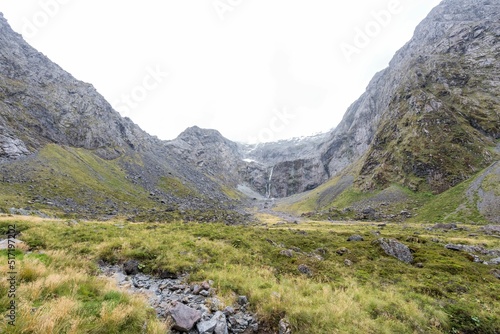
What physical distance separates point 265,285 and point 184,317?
5000 mm

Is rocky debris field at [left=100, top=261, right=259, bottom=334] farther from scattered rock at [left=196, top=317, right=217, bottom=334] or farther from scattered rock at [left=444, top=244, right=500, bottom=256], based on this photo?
scattered rock at [left=444, top=244, right=500, bottom=256]

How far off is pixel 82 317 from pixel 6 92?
129 m

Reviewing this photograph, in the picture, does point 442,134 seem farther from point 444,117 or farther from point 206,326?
point 206,326

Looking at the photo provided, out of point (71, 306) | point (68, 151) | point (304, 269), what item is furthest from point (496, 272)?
point (68, 151)

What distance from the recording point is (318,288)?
1295 cm

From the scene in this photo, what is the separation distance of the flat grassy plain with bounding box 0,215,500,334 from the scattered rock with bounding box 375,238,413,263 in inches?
31.9

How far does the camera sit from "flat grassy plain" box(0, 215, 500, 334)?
24.2 ft

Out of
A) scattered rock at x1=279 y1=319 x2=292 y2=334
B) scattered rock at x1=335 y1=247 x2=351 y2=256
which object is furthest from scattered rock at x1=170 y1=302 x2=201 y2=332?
scattered rock at x1=335 y1=247 x2=351 y2=256

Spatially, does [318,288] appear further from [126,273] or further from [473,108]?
[473,108]

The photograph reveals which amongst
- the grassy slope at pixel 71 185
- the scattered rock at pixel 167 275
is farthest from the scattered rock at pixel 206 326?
the grassy slope at pixel 71 185

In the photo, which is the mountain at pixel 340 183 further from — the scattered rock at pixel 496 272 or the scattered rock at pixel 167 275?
the scattered rock at pixel 496 272

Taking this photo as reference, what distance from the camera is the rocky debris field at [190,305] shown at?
862cm

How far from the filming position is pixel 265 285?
1247 cm

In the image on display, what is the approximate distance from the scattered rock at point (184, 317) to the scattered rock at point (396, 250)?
2166cm
